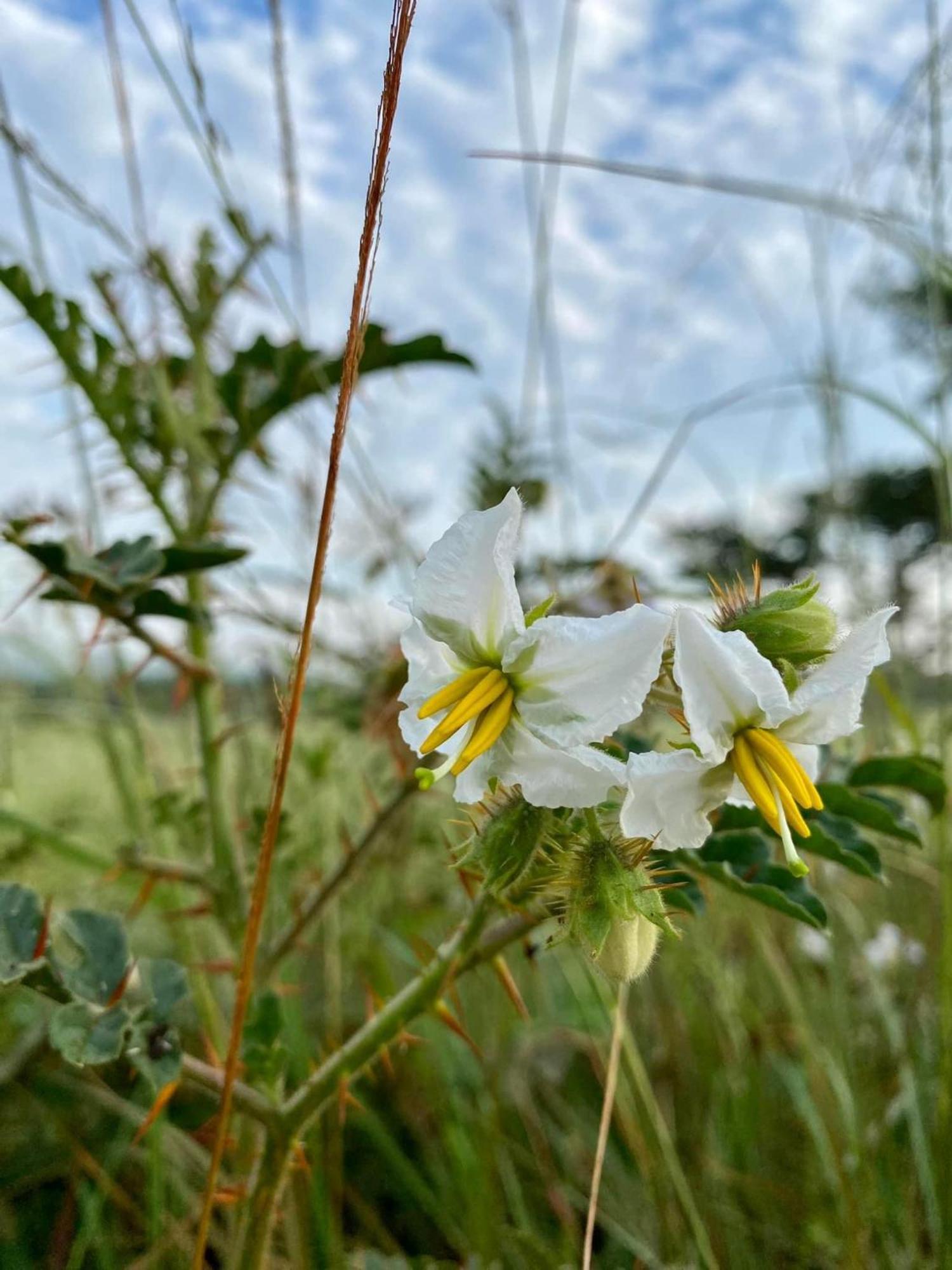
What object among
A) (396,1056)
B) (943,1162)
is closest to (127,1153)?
(396,1056)

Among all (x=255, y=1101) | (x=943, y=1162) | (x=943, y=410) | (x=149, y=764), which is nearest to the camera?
(x=255, y=1101)

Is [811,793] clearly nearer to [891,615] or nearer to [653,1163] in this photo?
[891,615]

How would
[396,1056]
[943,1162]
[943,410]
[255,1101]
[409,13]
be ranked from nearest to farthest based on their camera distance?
[409,13]
[255,1101]
[943,1162]
[943,410]
[396,1056]

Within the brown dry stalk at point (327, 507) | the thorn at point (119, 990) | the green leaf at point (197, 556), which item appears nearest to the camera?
the brown dry stalk at point (327, 507)

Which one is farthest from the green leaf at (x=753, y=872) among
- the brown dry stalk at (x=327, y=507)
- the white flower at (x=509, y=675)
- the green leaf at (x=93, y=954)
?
the green leaf at (x=93, y=954)

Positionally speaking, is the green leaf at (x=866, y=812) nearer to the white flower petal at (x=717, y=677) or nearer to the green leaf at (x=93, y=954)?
the white flower petal at (x=717, y=677)

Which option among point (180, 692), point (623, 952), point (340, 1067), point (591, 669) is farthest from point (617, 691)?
point (180, 692)
